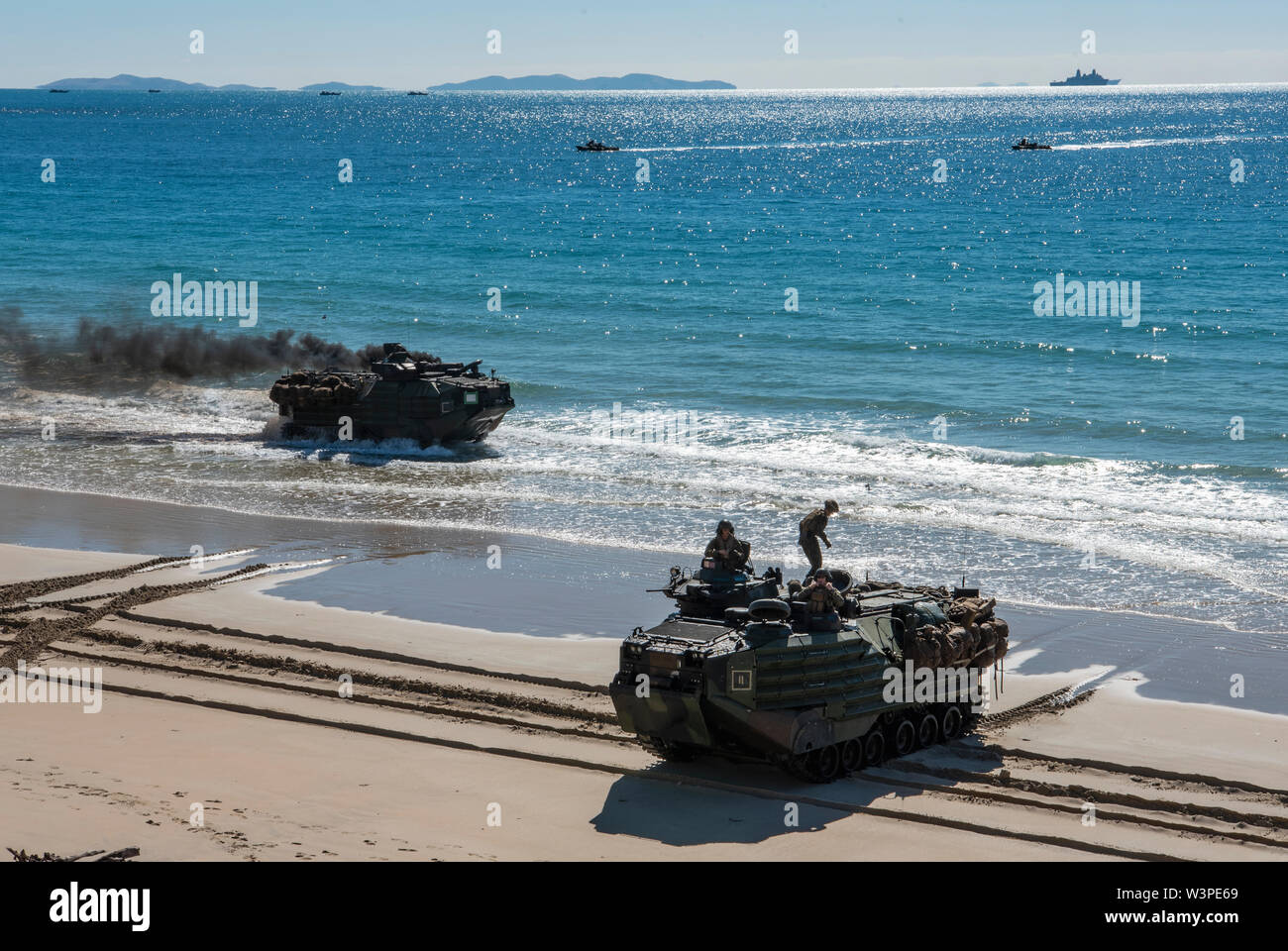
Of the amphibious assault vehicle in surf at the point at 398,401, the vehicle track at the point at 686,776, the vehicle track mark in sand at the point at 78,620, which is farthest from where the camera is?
the amphibious assault vehicle in surf at the point at 398,401

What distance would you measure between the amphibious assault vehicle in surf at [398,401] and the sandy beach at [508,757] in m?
12.3

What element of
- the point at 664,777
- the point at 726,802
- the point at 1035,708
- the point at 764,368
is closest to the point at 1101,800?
the point at 1035,708

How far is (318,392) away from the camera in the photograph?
32.8 metres

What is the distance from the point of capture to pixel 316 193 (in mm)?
96688

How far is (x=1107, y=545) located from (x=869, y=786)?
10819 millimetres

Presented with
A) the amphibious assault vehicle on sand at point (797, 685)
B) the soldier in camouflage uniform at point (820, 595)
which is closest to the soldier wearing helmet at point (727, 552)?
the amphibious assault vehicle on sand at point (797, 685)

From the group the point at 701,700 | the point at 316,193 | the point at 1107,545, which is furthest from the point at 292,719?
the point at 316,193

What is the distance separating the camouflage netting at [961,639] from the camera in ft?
48.6

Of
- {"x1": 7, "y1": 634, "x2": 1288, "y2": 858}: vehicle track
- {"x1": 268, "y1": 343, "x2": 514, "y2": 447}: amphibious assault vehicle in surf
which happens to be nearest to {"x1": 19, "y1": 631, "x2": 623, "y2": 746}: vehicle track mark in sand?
{"x1": 7, "y1": 634, "x2": 1288, "y2": 858}: vehicle track

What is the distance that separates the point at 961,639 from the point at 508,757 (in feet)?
15.4

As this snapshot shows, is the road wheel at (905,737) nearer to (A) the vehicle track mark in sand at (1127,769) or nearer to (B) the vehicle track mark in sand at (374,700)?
(A) the vehicle track mark in sand at (1127,769)
